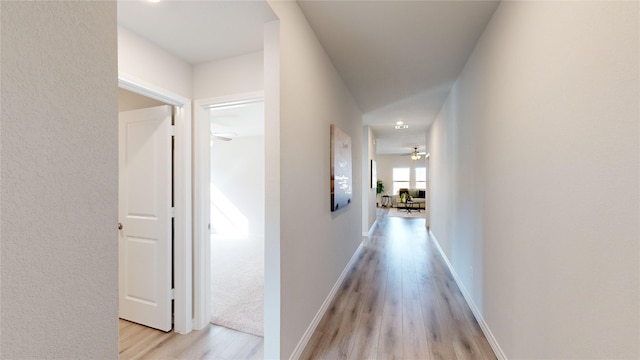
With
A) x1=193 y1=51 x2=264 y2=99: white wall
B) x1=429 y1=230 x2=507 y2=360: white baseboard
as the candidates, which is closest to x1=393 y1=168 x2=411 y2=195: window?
x1=429 y1=230 x2=507 y2=360: white baseboard

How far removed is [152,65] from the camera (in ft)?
6.95

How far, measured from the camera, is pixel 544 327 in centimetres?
137

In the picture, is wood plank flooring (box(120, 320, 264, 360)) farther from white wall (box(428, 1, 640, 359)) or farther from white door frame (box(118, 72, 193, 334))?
white wall (box(428, 1, 640, 359))

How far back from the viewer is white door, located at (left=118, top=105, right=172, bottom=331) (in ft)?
7.68

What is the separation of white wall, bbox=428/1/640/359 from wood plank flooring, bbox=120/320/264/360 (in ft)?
6.11

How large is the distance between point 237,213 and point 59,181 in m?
6.34

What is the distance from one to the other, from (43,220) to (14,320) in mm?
191

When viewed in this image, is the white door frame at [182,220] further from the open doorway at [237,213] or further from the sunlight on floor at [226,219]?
the sunlight on floor at [226,219]

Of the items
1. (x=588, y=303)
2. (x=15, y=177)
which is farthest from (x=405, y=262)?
(x=15, y=177)

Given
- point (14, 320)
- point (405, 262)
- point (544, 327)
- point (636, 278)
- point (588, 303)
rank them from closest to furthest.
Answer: point (14, 320), point (636, 278), point (588, 303), point (544, 327), point (405, 262)

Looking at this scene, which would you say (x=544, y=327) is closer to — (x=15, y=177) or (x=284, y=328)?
(x=284, y=328)

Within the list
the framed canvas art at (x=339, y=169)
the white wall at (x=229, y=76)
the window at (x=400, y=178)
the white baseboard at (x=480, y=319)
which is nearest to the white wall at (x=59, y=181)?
the white wall at (x=229, y=76)

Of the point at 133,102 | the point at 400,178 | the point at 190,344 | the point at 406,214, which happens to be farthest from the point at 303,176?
the point at 400,178

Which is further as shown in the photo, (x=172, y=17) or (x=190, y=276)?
(x=190, y=276)
